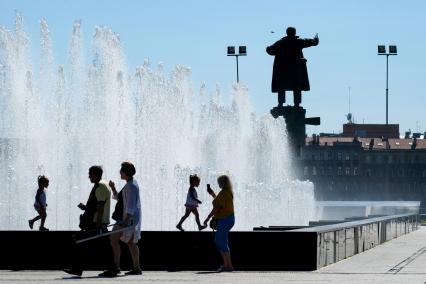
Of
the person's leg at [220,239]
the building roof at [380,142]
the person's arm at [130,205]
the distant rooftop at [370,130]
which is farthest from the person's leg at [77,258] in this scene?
the distant rooftop at [370,130]

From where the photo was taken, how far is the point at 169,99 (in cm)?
3534

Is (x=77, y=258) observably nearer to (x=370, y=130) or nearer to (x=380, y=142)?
(x=380, y=142)

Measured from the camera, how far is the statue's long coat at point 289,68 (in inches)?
1778

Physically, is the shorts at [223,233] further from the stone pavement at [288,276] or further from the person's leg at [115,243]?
the person's leg at [115,243]

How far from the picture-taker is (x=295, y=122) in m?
45.7

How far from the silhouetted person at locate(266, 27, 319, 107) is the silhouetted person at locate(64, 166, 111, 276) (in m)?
32.0

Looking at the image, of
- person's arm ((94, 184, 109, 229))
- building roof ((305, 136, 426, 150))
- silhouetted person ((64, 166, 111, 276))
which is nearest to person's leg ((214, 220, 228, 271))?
silhouetted person ((64, 166, 111, 276))

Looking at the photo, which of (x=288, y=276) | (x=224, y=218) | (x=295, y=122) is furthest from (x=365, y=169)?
(x=288, y=276)

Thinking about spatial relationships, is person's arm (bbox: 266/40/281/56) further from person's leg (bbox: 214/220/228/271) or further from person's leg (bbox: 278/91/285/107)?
person's leg (bbox: 214/220/228/271)

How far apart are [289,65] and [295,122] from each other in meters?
2.16

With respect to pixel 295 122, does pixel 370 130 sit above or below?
above

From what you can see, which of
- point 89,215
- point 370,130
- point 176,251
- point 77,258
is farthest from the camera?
point 370,130

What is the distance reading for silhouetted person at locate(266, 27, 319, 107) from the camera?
147ft

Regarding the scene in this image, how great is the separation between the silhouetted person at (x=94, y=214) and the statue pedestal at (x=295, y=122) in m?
32.6
